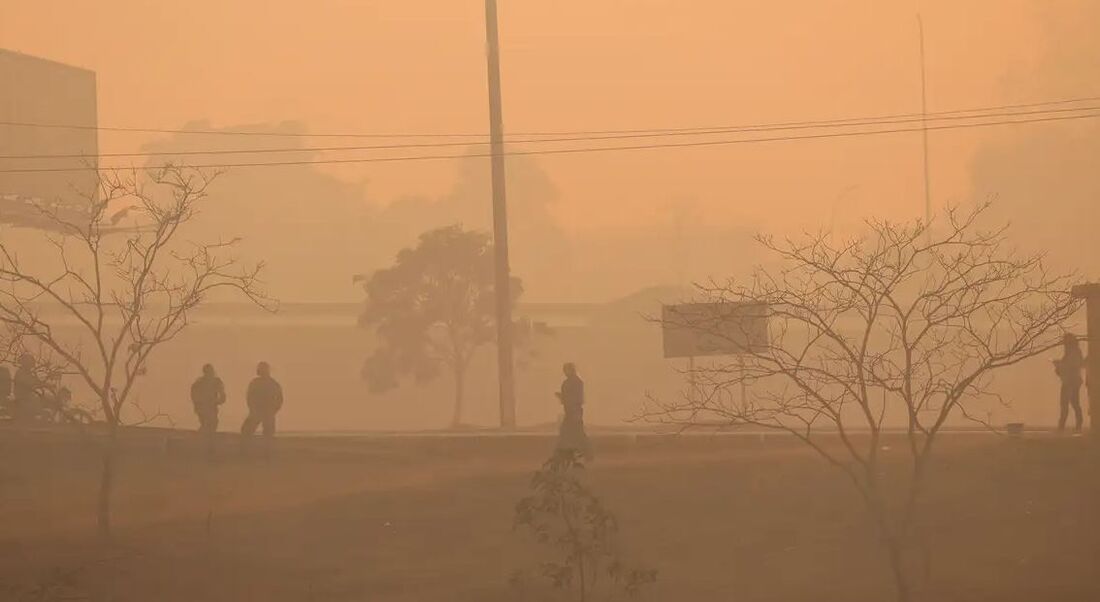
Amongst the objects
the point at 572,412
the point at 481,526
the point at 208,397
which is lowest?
the point at 481,526

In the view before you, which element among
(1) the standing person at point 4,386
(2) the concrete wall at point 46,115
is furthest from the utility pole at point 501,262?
(2) the concrete wall at point 46,115

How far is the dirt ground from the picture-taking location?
15.5 metres

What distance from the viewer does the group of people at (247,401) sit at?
2125 centimetres

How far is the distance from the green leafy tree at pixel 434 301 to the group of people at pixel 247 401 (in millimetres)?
26556

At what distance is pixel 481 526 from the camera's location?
17.8 meters

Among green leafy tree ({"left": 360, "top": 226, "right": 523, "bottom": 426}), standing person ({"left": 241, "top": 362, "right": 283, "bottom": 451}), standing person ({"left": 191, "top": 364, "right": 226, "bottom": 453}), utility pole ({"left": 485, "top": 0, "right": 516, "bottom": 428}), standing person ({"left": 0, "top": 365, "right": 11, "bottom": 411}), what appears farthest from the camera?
green leafy tree ({"left": 360, "top": 226, "right": 523, "bottom": 426})

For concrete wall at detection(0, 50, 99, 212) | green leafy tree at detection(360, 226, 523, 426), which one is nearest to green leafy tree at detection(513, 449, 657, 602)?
concrete wall at detection(0, 50, 99, 212)

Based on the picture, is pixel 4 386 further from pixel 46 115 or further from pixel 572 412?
pixel 46 115

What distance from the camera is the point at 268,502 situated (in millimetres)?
19469

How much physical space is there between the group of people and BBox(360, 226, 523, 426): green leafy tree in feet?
87.1

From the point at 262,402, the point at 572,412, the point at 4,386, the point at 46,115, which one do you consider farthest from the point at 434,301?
the point at 572,412

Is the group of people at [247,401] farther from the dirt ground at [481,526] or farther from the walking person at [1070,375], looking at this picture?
the walking person at [1070,375]

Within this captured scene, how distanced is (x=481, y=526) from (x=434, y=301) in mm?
31442

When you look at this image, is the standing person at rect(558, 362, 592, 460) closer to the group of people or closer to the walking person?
the group of people
